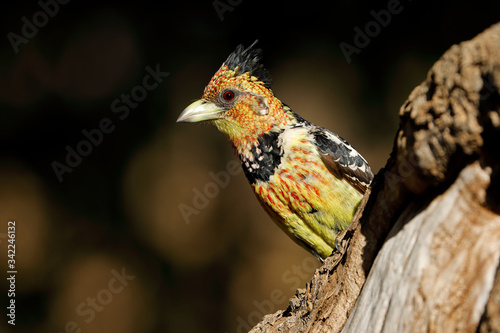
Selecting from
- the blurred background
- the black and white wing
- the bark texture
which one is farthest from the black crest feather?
the blurred background

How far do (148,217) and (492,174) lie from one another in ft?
13.6

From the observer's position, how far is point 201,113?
10.2 ft

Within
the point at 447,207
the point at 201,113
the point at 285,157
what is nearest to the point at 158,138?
the point at 201,113

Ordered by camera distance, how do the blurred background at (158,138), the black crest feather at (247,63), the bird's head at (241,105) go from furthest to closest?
1. the blurred background at (158,138)
2. the black crest feather at (247,63)
3. the bird's head at (241,105)

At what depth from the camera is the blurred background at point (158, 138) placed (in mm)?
4977

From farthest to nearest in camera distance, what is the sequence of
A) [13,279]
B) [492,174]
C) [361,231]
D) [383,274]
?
[13,279] < [361,231] < [383,274] < [492,174]

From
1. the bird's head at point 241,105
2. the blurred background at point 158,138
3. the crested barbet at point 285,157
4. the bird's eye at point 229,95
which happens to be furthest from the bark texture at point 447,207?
the blurred background at point 158,138

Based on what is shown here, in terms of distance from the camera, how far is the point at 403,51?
5262mm

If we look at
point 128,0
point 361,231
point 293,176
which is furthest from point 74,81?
point 361,231

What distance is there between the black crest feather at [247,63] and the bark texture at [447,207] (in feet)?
5.55

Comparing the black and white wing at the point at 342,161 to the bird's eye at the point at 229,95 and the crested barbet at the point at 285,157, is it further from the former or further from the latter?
the bird's eye at the point at 229,95

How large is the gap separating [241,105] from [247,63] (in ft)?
0.90

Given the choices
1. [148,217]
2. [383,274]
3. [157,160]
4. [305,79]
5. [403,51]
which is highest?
[403,51]

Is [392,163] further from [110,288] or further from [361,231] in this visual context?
[110,288]
